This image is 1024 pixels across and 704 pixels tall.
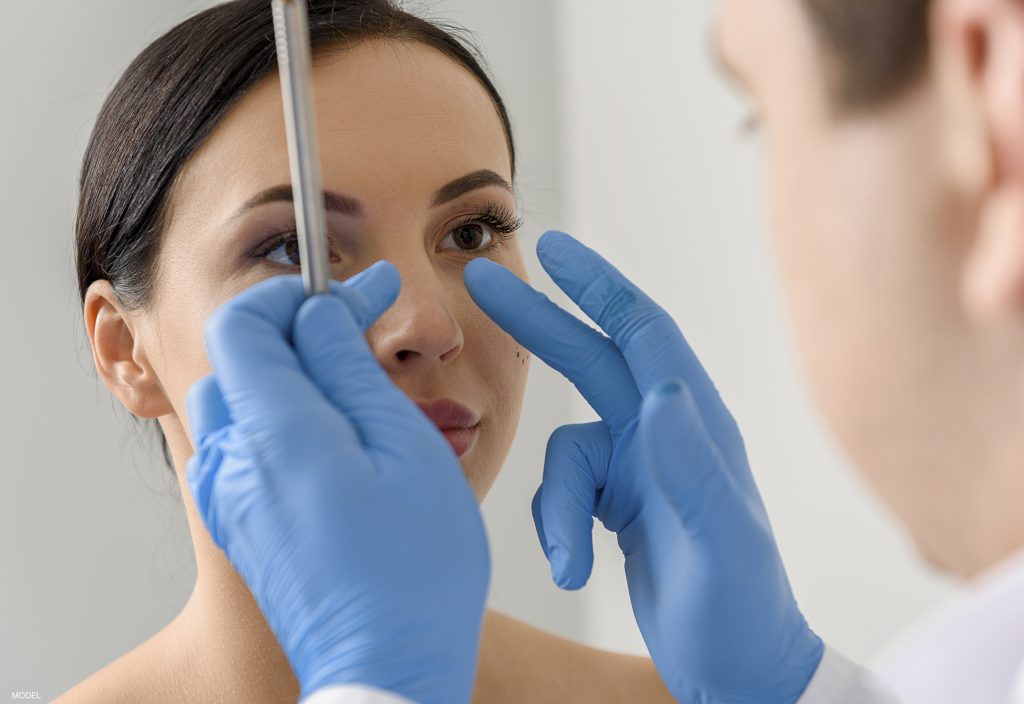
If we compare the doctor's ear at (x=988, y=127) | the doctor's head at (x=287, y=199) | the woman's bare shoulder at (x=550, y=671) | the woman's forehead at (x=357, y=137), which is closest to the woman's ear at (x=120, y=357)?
the doctor's head at (x=287, y=199)

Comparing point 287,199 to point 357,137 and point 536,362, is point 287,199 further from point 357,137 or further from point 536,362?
point 536,362

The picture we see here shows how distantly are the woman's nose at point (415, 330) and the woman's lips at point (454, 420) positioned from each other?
0.05m

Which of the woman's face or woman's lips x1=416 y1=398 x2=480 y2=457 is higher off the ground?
the woman's face

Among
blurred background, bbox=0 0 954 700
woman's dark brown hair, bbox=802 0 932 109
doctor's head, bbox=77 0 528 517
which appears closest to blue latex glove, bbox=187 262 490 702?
doctor's head, bbox=77 0 528 517

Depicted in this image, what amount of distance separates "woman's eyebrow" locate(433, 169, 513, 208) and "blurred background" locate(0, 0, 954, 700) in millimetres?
741

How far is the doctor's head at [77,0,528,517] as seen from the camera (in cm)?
117

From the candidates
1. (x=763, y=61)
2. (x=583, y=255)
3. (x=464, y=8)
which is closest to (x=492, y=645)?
(x=583, y=255)

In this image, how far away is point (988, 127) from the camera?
0.61 m

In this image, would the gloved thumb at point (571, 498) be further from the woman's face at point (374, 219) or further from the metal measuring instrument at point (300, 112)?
the metal measuring instrument at point (300, 112)

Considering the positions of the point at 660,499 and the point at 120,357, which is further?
the point at 120,357

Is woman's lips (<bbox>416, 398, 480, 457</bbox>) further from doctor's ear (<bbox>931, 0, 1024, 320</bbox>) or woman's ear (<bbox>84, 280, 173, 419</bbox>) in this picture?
doctor's ear (<bbox>931, 0, 1024, 320</bbox>)

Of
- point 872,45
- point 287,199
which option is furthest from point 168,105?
point 872,45

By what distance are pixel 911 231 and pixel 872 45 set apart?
0.37 ft

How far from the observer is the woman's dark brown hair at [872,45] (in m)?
0.64
